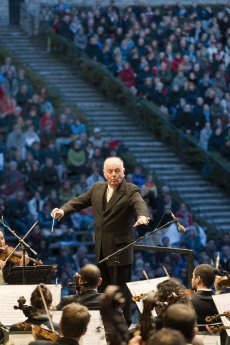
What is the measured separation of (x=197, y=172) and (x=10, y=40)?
21.1 feet

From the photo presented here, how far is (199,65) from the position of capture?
2744 centimetres

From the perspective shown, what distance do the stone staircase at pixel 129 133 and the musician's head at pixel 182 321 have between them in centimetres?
1521

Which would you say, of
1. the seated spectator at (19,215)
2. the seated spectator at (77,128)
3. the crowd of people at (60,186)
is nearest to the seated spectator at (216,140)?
the crowd of people at (60,186)

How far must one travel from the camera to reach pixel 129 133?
84.2 feet

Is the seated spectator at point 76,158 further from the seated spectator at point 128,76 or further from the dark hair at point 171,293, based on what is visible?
the dark hair at point 171,293

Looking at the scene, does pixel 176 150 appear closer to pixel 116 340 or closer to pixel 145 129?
pixel 145 129

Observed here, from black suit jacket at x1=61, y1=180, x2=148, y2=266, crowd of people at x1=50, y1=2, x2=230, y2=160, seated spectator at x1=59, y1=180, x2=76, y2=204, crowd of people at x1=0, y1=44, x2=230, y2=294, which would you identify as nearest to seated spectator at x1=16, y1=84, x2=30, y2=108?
crowd of people at x1=0, y1=44, x2=230, y2=294

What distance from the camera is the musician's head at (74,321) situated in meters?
8.16

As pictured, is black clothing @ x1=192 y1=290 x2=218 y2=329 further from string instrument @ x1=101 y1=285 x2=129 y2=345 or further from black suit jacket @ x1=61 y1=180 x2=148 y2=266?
string instrument @ x1=101 y1=285 x2=129 y2=345

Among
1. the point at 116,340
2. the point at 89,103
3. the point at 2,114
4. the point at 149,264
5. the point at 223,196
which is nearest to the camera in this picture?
the point at 116,340

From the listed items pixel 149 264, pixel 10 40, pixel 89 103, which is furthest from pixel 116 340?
pixel 10 40

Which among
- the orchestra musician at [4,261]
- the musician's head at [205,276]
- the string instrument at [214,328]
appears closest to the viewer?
the string instrument at [214,328]

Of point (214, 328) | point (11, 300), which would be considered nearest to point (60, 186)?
point (11, 300)

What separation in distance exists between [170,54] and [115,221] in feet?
53.2
